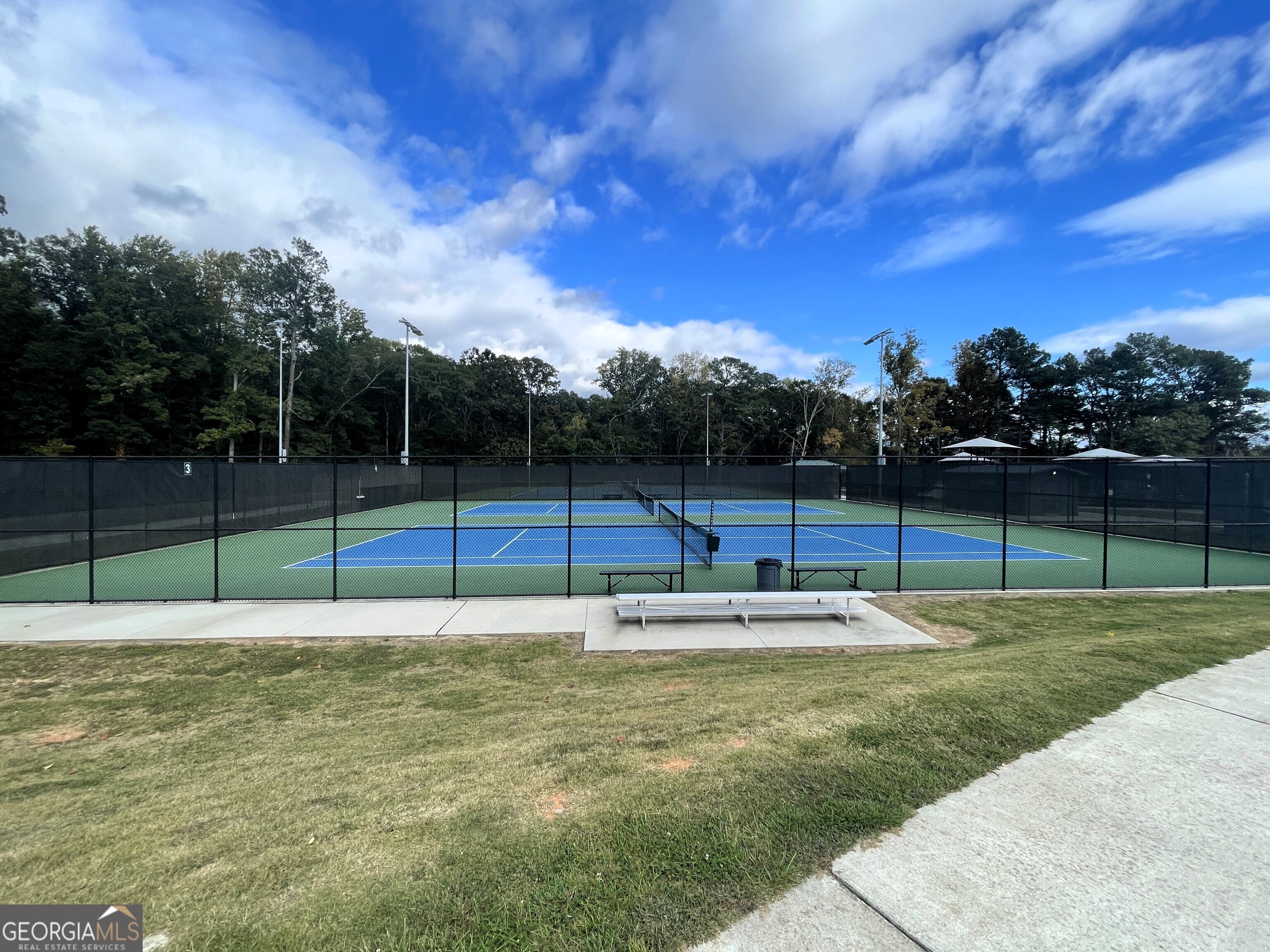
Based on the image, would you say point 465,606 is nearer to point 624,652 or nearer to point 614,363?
point 624,652

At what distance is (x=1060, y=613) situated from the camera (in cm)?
951

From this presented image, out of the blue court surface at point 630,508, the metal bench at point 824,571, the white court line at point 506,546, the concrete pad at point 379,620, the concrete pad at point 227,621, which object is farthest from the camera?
the blue court surface at point 630,508

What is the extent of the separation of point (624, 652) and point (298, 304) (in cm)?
5385

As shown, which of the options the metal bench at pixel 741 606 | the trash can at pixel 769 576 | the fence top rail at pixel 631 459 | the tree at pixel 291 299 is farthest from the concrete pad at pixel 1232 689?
the tree at pixel 291 299

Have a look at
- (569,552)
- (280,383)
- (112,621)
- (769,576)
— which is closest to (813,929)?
(569,552)

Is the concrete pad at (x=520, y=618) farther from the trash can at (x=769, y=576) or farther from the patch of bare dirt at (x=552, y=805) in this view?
the patch of bare dirt at (x=552, y=805)

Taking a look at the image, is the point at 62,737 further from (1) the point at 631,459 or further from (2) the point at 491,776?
(1) the point at 631,459

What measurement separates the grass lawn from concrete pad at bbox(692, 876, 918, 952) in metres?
0.10

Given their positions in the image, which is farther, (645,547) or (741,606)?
(645,547)

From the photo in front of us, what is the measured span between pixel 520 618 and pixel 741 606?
365cm

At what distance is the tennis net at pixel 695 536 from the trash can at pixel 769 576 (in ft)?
5.31

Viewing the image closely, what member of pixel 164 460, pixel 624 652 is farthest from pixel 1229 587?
pixel 164 460

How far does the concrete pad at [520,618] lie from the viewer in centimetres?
851

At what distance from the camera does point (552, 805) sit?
3289mm
